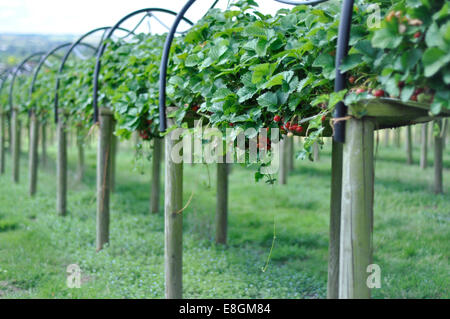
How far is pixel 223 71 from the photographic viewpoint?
2254 mm

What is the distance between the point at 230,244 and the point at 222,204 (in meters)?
0.50

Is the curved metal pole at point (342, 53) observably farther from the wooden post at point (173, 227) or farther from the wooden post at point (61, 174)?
the wooden post at point (61, 174)

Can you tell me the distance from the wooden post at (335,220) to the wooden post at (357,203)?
1.52 meters

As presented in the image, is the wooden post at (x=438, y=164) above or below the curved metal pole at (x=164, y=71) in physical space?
below

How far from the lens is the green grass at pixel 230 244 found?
12.0ft

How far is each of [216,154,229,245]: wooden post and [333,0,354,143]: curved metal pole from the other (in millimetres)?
3122

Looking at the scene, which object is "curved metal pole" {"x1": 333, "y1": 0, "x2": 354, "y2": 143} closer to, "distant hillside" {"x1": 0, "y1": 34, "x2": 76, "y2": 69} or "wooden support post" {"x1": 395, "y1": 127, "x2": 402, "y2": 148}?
"wooden support post" {"x1": 395, "y1": 127, "x2": 402, "y2": 148}

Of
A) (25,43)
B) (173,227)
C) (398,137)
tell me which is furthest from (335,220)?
(25,43)

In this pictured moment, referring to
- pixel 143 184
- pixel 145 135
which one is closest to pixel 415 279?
pixel 145 135

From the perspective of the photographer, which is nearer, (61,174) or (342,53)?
(342,53)

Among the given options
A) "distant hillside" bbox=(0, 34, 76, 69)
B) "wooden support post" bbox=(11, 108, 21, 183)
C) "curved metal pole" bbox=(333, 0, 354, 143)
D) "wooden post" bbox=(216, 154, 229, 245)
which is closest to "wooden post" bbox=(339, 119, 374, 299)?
"curved metal pole" bbox=(333, 0, 354, 143)

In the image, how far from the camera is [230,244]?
201 inches

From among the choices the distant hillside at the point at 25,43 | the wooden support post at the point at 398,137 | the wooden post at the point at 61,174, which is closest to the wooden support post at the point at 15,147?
the wooden post at the point at 61,174

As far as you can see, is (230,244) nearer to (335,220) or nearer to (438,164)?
(335,220)
